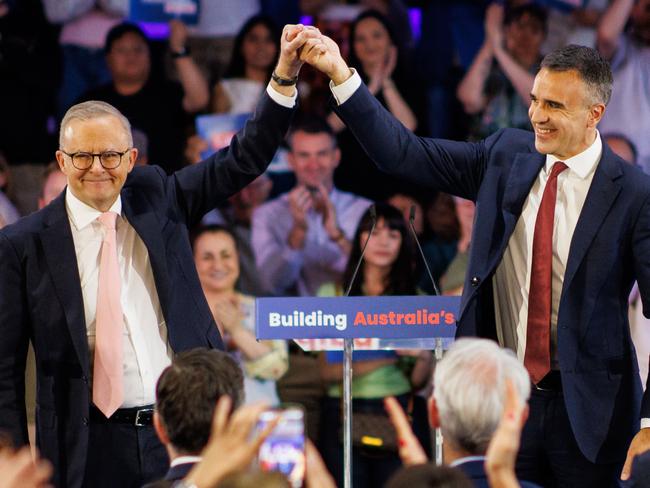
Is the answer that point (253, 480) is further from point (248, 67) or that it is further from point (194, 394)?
point (248, 67)

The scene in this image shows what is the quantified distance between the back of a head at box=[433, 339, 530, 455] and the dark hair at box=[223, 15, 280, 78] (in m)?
4.19

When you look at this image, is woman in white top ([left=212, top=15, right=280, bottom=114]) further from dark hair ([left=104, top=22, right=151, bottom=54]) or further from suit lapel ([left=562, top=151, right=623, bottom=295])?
suit lapel ([left=562, top=151, right=623, bottom=295])

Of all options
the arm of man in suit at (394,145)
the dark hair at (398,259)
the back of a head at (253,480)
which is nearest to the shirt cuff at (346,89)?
the arm of man in suit at (394,145)

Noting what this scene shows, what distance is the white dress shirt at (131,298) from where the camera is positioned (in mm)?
3348

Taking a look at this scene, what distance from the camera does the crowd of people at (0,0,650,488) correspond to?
300 cm

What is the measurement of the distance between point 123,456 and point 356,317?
80 cm

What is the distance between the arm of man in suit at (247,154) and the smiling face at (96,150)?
230mm

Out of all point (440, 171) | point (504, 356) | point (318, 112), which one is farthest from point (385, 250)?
point (504, 356)

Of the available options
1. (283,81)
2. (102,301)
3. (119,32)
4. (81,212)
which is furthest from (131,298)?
(119,32)

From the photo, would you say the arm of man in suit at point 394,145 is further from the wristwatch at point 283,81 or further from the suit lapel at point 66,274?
the suit lapel at point 66,274

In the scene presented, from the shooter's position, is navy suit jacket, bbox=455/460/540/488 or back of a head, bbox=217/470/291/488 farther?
navy suit jacket, bbox=455/460/540/488

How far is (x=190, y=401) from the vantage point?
2387 mm

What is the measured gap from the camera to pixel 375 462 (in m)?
5.21

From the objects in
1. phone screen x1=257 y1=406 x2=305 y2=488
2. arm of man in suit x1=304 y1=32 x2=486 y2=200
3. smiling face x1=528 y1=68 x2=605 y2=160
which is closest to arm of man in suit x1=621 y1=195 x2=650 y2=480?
smiling face x1=528 y1=68 x2=605 y2=160
